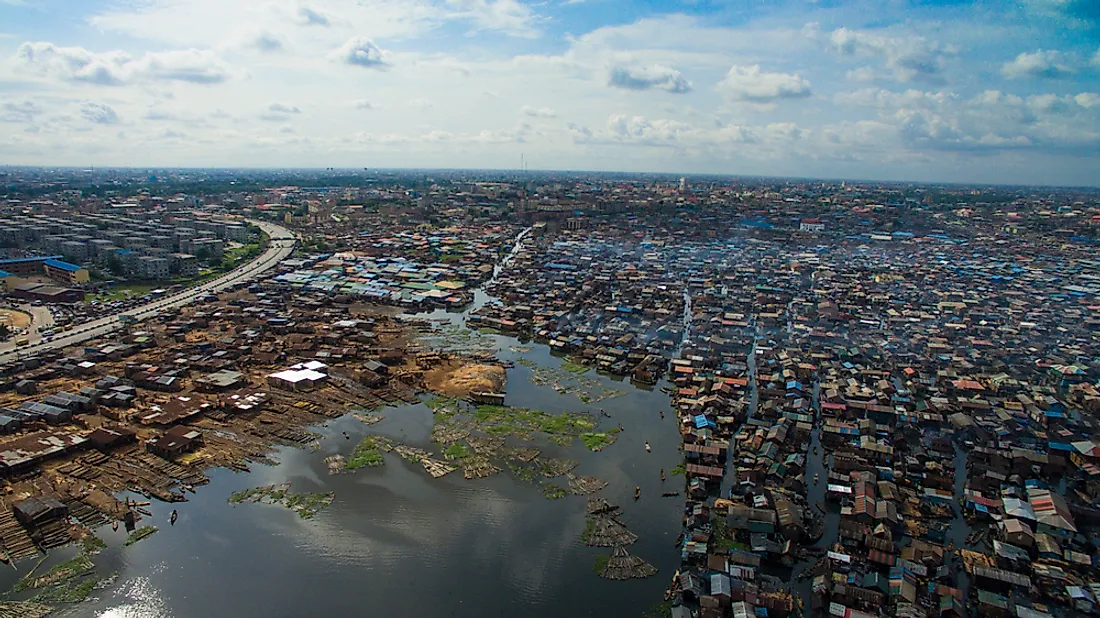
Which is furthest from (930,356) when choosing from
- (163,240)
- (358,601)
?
(163,240)

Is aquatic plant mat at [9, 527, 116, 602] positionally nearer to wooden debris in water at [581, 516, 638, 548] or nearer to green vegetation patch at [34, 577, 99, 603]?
green vegetation patch at [34, 577, 99, 603]

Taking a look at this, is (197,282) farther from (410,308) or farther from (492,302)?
(492,302)

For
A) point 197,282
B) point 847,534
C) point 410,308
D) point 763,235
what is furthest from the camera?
point 763,235

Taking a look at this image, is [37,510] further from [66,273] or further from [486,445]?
[66,273]

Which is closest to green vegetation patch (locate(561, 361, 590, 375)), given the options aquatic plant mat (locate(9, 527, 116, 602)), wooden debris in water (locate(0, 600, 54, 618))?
aquatic plant mat (locate(9, 527, 116, 602))

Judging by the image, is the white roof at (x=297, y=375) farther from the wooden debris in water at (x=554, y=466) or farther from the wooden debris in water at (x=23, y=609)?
the wooden debris in water at (x=23, y=609)

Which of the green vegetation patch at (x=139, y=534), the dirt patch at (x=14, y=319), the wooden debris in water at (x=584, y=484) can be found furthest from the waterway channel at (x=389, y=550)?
the dirt patch at (x=14, y=319)

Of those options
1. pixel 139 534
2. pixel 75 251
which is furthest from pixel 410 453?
pixel 75 251
